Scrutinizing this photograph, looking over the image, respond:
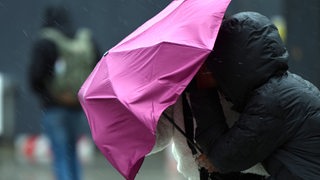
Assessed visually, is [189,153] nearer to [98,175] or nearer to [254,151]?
[254,151]

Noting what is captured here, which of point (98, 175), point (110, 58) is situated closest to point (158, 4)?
point (98, 175)

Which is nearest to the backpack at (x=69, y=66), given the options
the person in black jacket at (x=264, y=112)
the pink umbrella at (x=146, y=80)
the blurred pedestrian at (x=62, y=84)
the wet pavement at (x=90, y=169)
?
the blurred pedestrian at (x=62, y=84)

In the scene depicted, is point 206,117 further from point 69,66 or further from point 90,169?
point 90,169

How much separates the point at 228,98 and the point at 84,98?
26.0 inches

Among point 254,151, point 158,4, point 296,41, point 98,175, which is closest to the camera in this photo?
point 254,151

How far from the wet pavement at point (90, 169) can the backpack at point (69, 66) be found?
251 centimetres

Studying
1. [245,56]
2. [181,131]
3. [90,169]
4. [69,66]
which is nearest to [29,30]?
[90,169]

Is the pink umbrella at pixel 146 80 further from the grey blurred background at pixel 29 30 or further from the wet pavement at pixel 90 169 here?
the grey blurred background at pixel 29 30

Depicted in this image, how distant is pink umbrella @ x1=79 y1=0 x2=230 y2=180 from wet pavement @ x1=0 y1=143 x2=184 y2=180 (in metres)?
6.78

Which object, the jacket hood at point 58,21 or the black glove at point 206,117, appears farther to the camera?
the jacket hood at point 58,21

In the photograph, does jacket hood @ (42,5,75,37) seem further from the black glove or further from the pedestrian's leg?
the black glove

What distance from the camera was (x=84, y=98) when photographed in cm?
383

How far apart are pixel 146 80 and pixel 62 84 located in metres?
4.67

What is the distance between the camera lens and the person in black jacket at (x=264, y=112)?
3580 millimetres
